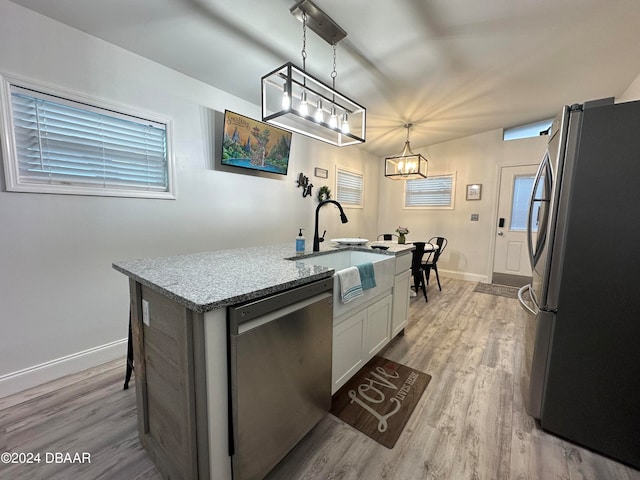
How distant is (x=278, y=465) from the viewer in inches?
53.1

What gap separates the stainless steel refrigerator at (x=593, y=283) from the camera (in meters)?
1.30

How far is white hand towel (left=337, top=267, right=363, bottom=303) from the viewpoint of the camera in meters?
1.59

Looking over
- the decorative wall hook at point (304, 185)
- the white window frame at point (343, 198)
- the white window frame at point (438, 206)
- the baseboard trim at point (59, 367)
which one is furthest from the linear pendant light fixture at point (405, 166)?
the baseboard trim at point (59, 367)

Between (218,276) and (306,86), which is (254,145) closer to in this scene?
(306,86)

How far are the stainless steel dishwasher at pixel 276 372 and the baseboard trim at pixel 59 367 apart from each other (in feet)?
6.17

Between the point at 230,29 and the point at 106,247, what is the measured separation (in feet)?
6.66

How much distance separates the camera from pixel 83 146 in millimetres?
2012

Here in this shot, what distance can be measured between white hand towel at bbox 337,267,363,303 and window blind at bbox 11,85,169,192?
2.00 metres

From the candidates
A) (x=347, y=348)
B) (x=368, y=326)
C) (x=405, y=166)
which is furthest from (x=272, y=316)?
(x=405, y=166)

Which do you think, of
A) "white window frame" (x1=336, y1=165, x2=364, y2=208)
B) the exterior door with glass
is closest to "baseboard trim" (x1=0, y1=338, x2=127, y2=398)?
"white window frame" (x1=336, y1=165, x2=364, y2=208)

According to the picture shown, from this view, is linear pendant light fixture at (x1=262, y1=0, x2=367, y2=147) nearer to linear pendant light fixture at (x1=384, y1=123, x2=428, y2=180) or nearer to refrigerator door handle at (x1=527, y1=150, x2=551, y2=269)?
refrigerator door handle at (x1=527, y1=150, x2=551, y2=269)

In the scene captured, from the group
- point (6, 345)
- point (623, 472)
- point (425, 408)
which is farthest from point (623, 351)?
point (6, 345)

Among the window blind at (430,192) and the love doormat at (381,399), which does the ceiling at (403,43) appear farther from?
the love doormat at (381,399)

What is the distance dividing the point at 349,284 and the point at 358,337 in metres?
0.53
